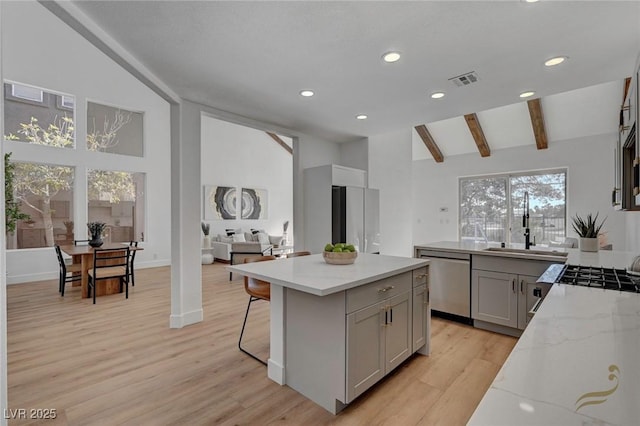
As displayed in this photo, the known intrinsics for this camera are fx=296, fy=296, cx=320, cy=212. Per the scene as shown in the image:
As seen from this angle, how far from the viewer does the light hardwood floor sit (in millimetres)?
1879

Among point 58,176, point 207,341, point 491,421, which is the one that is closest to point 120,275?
point 207,341

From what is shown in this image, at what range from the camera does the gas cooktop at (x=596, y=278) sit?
5.19 ft

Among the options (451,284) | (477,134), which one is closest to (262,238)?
(451,284)

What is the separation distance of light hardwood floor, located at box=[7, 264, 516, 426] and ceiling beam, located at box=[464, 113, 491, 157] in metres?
5.18

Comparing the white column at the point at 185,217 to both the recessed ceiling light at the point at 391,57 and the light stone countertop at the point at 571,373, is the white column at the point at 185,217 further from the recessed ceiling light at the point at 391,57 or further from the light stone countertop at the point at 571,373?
the light stone countertop at the point at 571,373

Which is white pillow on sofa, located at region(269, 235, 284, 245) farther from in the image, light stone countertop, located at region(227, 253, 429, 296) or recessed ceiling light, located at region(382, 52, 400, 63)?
recessed ceiling light, located at region(382, 52, 400, 63)

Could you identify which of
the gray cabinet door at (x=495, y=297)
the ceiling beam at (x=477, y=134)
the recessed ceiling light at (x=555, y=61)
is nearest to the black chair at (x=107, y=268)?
the gray cabinet door at (x=495, y=297)

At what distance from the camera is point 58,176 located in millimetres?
5824

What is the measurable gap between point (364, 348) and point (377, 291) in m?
0.38

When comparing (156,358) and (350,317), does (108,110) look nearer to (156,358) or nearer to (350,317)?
(156,358)

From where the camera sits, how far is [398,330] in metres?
2.25

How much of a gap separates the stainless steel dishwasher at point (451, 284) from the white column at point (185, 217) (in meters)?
2.71

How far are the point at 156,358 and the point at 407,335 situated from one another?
2.19m

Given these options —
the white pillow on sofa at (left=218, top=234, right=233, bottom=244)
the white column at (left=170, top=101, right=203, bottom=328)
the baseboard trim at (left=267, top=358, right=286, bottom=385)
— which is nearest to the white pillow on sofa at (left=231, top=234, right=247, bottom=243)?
the white pillow on sofa at (left=218, top=234, right=233, bottom=244)
